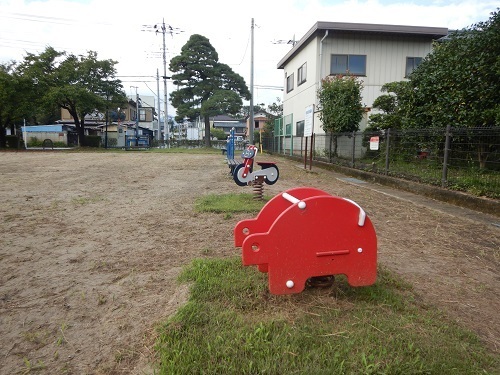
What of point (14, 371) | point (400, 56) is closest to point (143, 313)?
point (14, 371)

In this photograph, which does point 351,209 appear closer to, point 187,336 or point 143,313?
point 187,336

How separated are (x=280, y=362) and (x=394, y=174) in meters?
8.06

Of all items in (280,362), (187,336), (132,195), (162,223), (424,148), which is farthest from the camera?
(424,148)

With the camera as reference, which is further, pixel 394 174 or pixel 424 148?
pixel 394 174

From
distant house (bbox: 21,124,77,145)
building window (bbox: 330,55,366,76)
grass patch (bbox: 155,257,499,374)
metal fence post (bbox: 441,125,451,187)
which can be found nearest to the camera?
grass patch (bbox: 155,257,499,374)

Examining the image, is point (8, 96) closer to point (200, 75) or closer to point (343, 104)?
point (200, 75)

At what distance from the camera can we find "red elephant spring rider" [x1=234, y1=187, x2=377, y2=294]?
2.10 metres

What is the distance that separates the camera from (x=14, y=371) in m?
1.72

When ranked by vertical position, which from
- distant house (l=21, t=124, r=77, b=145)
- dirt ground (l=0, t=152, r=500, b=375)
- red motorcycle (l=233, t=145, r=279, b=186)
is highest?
distant house (l=21, t=124, r=77, b=145)

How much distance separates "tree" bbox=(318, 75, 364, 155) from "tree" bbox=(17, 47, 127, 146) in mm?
24127

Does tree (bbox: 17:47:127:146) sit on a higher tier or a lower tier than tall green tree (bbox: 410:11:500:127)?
higher

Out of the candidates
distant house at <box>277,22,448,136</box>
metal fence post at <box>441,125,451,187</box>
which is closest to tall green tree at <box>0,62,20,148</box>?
distant house at <box>277,22,448,136</box>

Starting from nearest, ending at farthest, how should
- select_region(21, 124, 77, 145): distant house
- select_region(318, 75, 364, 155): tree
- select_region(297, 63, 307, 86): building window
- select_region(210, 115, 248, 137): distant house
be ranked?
select_region(318, 75, 364, 155): tree < select_region(297, 63, 307, 86): building window < select_region(21, 124, 77, 145): distant house < select_region(210, 115, 248, 137): distant house

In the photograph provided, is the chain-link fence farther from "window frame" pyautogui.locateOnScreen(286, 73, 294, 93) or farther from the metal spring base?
"window frame" pyautogui.locateOnScreen(286, 73, 294, 93)
